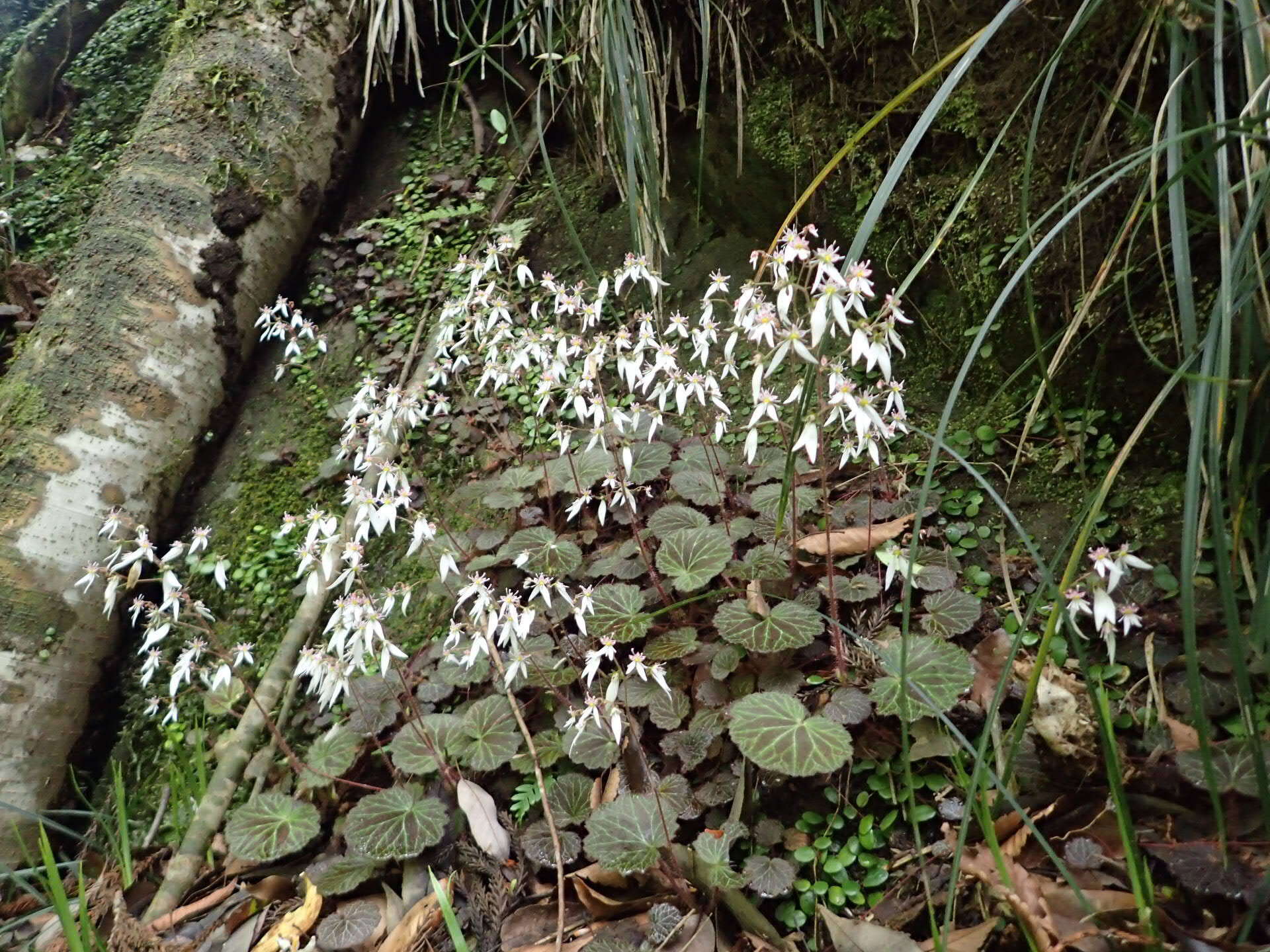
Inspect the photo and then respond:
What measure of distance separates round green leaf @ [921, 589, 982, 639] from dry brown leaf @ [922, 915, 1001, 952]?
0.52 m

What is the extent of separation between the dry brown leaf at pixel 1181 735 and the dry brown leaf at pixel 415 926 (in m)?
1.30

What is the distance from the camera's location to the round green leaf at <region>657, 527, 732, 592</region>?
5.73ft

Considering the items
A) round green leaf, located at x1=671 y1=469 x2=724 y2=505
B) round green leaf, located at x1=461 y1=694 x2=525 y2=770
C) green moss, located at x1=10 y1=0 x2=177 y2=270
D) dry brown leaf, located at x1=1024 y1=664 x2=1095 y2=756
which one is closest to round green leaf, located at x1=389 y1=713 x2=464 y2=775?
round green leaf, located at x1=461 y1=694 x2=525 y2=770

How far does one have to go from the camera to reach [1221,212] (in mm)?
1121

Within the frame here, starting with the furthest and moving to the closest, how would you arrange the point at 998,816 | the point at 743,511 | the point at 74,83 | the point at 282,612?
the point at 74,83
the point at 282,612
the point at 743,511
the point at 998,816

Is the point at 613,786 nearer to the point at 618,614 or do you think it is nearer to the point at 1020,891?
the point at 618,614

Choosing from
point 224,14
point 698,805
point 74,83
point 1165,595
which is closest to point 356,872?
point 698,805

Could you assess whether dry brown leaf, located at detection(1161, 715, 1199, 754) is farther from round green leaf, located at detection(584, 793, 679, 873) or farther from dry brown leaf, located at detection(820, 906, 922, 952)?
round green leaf, located at detection(584, 793, 679, 873)

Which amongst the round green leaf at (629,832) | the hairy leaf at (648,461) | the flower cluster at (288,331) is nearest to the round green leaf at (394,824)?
the round green leaf at (629,832)

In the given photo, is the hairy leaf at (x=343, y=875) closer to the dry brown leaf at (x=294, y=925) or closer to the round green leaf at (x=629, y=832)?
the dry brown leaf at (x=294, y=925)

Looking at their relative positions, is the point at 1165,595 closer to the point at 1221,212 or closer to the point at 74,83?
the point at 1221,212

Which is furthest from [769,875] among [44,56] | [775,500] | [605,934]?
[44,56]

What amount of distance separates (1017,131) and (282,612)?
241 centimetres

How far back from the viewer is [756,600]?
5.43ft
